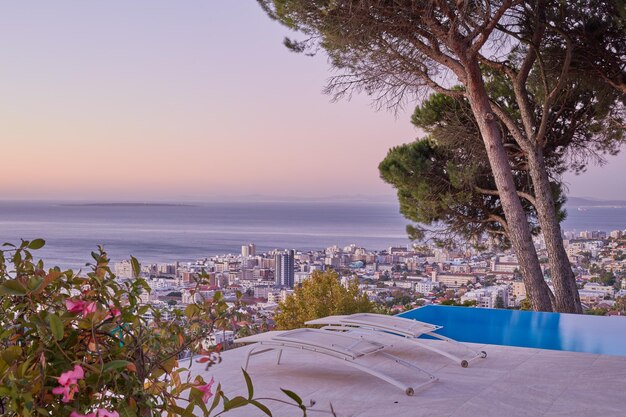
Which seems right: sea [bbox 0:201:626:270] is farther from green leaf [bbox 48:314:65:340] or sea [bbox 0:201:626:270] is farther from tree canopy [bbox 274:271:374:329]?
green leaf [bbox 48:314:65:340]

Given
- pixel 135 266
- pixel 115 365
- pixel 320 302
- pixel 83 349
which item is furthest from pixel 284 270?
pixel 115 365

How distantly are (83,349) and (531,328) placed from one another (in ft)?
23.1

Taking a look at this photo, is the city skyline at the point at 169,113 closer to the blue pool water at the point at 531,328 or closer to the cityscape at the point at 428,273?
the cityscape at the point at 428,273

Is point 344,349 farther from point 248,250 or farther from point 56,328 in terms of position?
point 248,250

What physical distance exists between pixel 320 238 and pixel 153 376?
16790 millimetres

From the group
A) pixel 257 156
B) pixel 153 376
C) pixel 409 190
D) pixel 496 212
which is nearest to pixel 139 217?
pixel 257 156

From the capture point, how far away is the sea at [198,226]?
39.3 feet

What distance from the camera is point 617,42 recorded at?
394 inches

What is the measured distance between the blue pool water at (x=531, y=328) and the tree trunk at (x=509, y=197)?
4.66 ft

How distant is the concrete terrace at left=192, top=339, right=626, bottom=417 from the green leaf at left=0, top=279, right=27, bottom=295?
3.05 m

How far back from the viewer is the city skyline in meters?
12.8

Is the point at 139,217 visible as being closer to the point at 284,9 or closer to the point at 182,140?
the point at 182,140

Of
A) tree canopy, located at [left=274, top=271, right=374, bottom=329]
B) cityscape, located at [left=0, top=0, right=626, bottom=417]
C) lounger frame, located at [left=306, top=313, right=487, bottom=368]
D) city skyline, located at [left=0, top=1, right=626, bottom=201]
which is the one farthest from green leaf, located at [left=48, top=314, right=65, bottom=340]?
city skyline, located at [left=0, top=1, right=626, bottom=201]

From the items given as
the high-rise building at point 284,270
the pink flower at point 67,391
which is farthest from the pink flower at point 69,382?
the high-rise building at point 284,270
